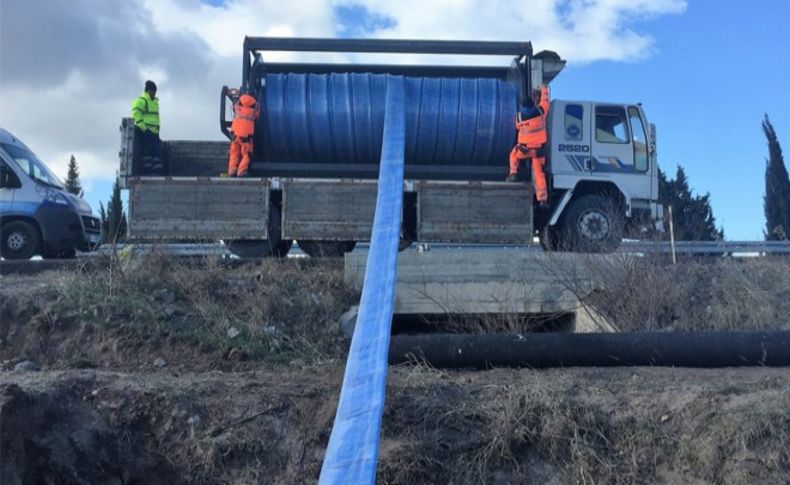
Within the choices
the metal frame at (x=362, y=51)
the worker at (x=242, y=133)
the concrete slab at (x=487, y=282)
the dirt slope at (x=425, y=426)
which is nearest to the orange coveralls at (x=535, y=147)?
the metal frame at (x=362, y=51)

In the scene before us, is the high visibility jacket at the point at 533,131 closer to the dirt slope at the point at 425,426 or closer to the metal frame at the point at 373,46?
the metal frame at the point at 373,46

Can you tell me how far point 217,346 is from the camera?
898 cm

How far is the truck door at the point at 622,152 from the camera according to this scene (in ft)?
46.3

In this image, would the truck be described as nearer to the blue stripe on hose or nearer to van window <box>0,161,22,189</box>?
van window <box>0,161,22,189</box>

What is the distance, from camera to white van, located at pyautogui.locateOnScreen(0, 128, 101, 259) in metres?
14.2

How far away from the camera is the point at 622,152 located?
1427 cm

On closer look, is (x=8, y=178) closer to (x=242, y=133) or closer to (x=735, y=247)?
(x=242, y=133)

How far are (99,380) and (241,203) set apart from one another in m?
6.11

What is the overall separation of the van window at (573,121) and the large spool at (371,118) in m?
0.89

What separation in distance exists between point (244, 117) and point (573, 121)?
207 inches

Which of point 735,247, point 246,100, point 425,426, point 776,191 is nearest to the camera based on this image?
point 425,426

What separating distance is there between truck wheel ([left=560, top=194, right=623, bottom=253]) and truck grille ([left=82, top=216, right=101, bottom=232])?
810cm

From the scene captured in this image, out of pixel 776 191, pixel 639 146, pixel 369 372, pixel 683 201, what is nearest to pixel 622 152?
pixel 639 146

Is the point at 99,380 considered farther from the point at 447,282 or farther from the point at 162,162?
the point at 162,162
